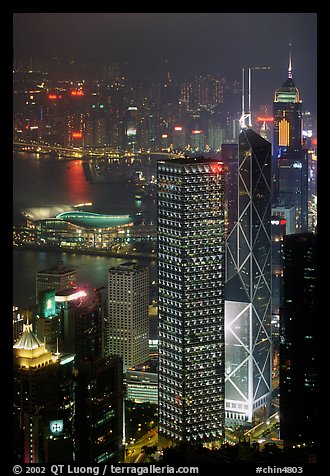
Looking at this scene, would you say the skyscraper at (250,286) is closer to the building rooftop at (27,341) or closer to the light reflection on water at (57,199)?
the light reflection on water at (57,199)

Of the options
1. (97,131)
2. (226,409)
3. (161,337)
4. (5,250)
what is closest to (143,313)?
(161,337)

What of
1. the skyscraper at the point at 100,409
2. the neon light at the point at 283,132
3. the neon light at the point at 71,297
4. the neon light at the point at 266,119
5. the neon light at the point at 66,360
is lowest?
the skyscraper at the point at 100,409

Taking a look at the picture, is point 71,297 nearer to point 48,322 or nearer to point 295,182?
point 48,322

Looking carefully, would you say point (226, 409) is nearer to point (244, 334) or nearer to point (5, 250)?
point (244, 334)

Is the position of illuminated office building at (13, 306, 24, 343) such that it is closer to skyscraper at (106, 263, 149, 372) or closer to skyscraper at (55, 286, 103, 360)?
skyscraper at (55, 286, 103, 360)

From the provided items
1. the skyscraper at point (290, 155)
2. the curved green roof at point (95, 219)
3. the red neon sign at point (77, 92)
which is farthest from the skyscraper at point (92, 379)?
the skyscraper at point (290, 155)

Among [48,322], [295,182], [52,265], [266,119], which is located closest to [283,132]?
[266,119]

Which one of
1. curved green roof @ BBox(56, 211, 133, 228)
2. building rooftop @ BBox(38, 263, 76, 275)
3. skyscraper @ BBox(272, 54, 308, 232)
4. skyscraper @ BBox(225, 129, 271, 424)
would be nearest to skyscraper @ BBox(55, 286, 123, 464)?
building rooftop @ BBox(38, 263, 76, 275)
